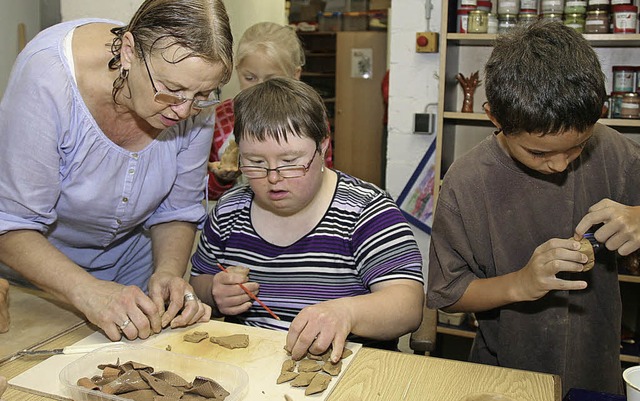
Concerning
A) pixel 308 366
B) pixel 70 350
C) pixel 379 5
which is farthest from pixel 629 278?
pixel 379 5

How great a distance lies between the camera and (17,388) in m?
1.26

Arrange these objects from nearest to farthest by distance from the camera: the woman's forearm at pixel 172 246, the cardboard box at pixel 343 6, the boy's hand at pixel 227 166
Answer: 1. the woman's forearm at pixel 172 246
2. the boy's hand at pixel 227 166
3. the cardboard box at pixel 343 6

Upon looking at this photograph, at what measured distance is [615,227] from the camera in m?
1.47

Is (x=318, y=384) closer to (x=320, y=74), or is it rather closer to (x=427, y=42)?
(x=427, y=42)

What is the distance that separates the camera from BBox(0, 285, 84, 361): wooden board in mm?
1476

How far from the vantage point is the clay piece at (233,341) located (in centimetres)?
144

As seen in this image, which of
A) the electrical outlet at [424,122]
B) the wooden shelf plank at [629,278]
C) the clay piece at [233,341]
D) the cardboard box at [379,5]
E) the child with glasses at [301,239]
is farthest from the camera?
the cardboard box at [379,5]

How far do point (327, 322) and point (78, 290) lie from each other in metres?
0.60

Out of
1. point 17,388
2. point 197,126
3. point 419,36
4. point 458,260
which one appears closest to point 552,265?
point 458,260

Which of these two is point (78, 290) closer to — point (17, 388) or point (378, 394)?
point (17, 388)

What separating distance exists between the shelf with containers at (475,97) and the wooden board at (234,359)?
2.00m

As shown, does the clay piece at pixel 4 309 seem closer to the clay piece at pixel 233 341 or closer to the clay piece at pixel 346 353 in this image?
the clay piece at pixel 233 341

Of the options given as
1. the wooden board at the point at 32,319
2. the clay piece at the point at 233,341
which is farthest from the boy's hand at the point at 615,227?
the wooden board at the point at 32,319

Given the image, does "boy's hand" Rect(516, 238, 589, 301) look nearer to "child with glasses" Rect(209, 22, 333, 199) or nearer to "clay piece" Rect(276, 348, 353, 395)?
"clay piece" Rect(276, 348, 353, 395)
